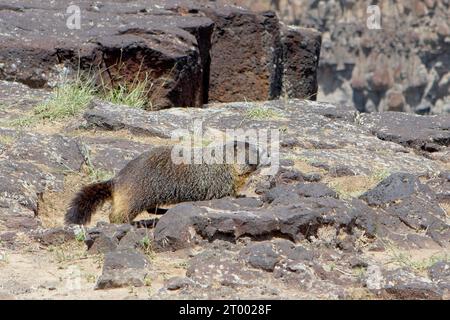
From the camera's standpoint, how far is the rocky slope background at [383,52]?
22.3m

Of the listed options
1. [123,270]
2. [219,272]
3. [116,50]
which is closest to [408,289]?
[219,272]

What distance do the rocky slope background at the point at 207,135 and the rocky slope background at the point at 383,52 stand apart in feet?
40.2

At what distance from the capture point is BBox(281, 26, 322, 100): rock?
10.3 metres

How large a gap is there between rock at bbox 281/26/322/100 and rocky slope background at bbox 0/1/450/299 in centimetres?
1

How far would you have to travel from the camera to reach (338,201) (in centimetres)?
580

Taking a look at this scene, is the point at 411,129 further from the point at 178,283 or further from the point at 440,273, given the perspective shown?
the point at 178,283

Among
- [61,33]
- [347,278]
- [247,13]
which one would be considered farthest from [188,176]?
[247,13]

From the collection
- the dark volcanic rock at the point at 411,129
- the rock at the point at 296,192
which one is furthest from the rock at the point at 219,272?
the dark volcanic rock at the point at 411,129

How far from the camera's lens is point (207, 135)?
7.53m

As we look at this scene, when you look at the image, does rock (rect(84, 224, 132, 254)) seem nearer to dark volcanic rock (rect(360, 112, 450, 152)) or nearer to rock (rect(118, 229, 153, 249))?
rock (rect(118, 229, 153, 249))

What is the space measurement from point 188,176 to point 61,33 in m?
3.33

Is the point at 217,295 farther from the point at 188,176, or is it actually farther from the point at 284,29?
the point at 284,29

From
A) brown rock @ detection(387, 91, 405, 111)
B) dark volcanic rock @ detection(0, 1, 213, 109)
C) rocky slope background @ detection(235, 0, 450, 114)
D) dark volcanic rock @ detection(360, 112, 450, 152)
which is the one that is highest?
dark volcanic rock @ detection(0, 1, 213, 109)

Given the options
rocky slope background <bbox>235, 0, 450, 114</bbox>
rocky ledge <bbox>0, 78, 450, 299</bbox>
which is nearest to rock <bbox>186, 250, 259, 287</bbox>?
rocky ledge <bbox>0, 78, 450, 299</bbox>
